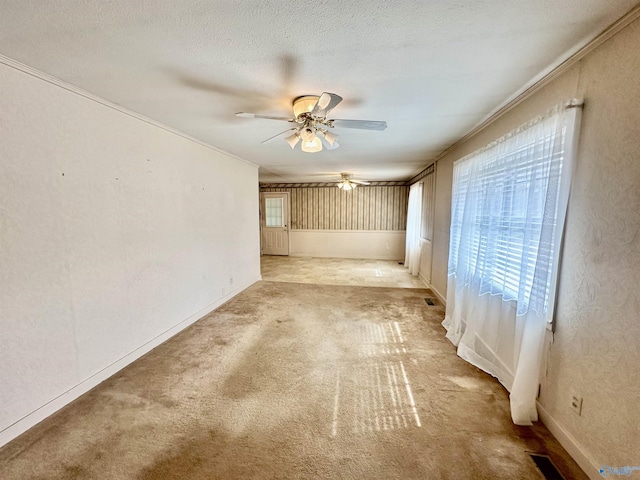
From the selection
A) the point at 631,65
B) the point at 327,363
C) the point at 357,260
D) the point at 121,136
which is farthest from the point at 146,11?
the point at 357,260

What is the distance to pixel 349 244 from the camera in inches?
314

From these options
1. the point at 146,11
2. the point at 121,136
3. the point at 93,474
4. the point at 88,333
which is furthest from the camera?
the point at 121,136

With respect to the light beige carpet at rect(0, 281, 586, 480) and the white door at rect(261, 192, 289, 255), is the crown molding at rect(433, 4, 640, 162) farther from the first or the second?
the white door at rect(261, 192, 289, 255)

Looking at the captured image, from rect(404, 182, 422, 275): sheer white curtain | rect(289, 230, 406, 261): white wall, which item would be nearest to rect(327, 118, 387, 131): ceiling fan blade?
rect(404, 182, 422, 275): sheer white curtain

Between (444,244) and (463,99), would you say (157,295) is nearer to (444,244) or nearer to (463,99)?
(463,99)

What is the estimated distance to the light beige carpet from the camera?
1446 millimetres

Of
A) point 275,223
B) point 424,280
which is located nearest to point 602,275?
point 424,280

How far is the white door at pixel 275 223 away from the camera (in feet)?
26.8

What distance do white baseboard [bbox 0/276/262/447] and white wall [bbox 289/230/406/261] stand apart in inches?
197

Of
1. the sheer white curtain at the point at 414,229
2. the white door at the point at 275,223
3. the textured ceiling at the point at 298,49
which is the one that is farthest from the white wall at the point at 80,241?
the white door at the point at 275,223

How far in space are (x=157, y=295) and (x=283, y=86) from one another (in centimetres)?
238

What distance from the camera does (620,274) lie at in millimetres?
1242

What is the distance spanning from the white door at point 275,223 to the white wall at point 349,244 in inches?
11.1

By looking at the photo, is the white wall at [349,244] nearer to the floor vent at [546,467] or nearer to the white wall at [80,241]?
the white wall at [80,241]
